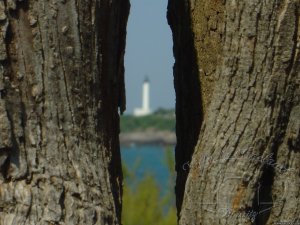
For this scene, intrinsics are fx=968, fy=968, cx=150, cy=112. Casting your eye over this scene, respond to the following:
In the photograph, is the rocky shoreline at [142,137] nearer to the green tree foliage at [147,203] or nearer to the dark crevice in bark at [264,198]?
the green tree foliage at [147,203]

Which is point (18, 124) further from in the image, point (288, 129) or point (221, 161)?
point (288, 129)

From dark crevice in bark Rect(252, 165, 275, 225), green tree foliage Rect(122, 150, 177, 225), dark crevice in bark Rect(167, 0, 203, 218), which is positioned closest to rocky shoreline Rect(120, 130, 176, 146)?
green tree foliage Rect(122, 150, 177, 225)

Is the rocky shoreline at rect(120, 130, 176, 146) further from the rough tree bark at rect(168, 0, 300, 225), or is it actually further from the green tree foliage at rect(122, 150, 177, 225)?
the rough tree bark at rect(168, 0, 300, 225)

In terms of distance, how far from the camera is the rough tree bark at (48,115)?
3.38 meters

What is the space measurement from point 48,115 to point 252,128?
0.85 metres

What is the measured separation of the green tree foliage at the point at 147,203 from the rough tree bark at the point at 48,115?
8.96m

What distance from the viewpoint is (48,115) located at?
342 centimetres

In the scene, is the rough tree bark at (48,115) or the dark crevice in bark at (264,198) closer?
the rough tree bark at (48,115)

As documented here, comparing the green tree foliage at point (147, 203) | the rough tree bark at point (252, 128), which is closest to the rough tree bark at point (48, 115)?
the rough tree bark at point (252, 128)

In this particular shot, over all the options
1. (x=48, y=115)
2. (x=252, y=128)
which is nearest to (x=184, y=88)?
(x=252, y=128)

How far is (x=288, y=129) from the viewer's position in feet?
12.7

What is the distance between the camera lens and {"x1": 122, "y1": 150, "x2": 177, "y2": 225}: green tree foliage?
1259 centimetres

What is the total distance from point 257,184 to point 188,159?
0.56 metres

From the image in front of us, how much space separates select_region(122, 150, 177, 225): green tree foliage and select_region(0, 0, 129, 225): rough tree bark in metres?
8.96
